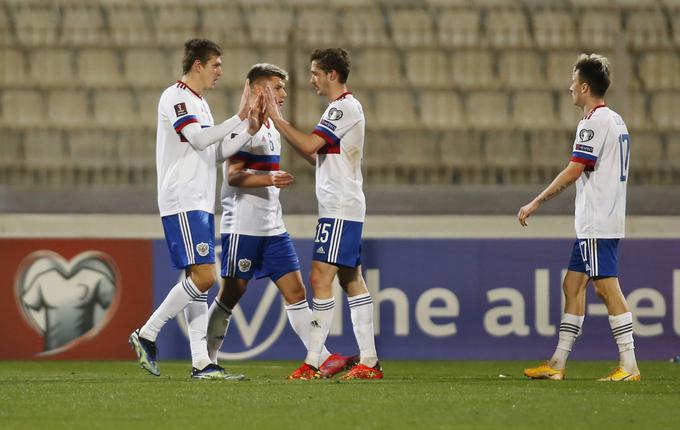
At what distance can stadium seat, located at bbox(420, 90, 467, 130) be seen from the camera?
12852mm

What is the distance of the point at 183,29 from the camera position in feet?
44.9

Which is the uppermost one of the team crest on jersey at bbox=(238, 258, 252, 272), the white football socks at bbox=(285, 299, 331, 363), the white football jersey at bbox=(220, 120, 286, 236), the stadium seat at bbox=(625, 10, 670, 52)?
the stadium seat at bbox=(625, 10, 670, 52)

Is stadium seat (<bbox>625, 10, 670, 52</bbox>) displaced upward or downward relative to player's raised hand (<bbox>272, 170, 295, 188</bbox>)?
upward

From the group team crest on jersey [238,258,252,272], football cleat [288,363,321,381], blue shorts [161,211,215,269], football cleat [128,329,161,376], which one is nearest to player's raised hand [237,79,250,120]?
blue shorts [161,211,215,269]

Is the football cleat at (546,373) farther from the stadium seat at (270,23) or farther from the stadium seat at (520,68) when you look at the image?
the stadium seat at (270,23)

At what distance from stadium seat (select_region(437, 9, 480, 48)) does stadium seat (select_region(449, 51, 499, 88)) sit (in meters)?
0.12

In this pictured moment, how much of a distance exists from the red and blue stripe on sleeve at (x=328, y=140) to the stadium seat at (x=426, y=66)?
6679 millimetres

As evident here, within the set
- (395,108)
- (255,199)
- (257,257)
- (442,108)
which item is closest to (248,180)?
(255,199)

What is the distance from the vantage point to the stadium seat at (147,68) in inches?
516

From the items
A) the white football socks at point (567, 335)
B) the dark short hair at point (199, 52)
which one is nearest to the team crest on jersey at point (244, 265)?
the dark short hair at point (199, 52)

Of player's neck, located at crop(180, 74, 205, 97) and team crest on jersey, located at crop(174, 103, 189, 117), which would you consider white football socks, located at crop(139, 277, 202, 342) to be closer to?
team crest on jersey, located at crop(174, 103, 189, 117)

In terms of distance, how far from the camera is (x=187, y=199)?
6.48 metres

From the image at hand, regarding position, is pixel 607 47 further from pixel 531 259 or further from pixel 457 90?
pixel 531 259

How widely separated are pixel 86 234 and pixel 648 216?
4.57m
